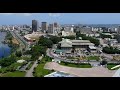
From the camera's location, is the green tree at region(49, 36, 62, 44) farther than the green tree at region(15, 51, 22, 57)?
No

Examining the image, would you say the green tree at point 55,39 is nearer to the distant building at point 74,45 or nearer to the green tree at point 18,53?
the distant building at point 74,45

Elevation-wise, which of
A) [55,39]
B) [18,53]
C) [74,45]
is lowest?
[18,53]

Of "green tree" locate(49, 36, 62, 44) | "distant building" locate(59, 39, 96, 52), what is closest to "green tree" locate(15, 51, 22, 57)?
"green tree" locate(49, 36, 62, 44)

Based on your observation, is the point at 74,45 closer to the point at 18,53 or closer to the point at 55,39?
the point at 55,39

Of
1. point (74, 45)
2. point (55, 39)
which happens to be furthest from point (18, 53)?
point (74, 45)

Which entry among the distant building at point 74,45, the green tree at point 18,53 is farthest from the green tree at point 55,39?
the green tree at point 18,53

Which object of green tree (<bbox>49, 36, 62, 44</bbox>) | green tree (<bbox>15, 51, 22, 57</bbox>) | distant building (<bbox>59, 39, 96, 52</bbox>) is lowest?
green tree (<bbox>15, 51, 22, 57</bbox>)

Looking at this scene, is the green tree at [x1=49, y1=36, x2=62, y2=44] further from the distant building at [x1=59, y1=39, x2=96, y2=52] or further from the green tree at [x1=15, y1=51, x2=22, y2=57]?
the green tree at [x1=15, y1=51, x2=22, y2=57]
